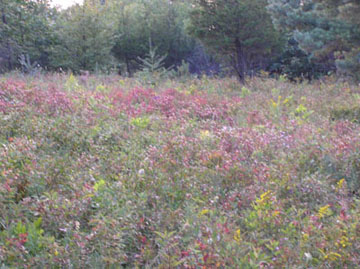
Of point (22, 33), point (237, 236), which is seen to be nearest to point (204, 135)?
point (237, 236)

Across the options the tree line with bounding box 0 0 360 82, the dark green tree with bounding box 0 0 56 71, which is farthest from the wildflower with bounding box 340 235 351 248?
the dark green tree with bounding box 0 0 56 71

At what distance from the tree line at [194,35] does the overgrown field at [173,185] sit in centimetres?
421

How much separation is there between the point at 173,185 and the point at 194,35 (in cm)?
1059

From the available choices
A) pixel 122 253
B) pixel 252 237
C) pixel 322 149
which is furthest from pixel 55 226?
pixel 322 149

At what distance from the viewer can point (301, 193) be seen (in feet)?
14.0

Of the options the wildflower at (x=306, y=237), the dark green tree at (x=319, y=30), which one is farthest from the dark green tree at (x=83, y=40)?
the wildflower at (x=306, y=237)

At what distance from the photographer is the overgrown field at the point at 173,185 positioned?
127 inches

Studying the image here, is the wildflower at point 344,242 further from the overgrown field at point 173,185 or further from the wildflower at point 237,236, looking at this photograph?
the wildflower at point 237,236

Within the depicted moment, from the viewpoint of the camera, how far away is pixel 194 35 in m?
14.3

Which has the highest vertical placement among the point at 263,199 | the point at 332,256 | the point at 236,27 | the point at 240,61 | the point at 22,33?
the point at 22,33

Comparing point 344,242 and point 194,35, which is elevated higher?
point 194,35

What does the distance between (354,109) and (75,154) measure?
207 inches

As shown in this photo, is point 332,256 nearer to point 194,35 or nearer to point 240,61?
point 240,61

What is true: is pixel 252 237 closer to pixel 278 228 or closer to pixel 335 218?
pixel 278 228
